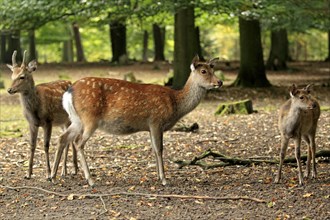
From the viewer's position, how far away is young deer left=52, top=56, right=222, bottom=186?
697 centimetres

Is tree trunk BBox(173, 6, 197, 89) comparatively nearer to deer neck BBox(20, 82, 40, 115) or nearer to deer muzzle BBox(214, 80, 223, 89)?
deer neck BBox(20, 82, 40, 115)

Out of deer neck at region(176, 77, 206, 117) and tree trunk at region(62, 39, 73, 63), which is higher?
deer neck at region(176, 77, 206, 117)

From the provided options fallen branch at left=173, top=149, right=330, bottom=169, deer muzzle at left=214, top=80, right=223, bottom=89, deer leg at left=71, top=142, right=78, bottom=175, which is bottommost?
fallen branch at left=173, top=149, right=330, bottom=169

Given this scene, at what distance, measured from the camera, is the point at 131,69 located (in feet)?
84.1

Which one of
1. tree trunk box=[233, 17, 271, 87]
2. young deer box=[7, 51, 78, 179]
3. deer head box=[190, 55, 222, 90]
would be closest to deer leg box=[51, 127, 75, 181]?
young deer box=[7, 51, 78, 179]

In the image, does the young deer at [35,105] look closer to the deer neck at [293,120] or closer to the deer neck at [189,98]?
the deer neck at [189,98]

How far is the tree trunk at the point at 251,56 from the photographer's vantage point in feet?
58.3

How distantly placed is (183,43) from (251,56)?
2.79 metres

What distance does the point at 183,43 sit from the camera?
15.9 m

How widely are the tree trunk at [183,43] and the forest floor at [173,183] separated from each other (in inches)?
144

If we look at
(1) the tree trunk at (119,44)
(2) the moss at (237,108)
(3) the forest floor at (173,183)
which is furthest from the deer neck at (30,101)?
(1) the tree trunk at (119,44)

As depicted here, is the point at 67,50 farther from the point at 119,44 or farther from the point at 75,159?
the point at 75,159

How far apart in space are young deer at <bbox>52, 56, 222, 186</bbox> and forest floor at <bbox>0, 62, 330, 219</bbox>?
39 cm

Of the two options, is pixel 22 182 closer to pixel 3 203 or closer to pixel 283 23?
pixel 3 203
